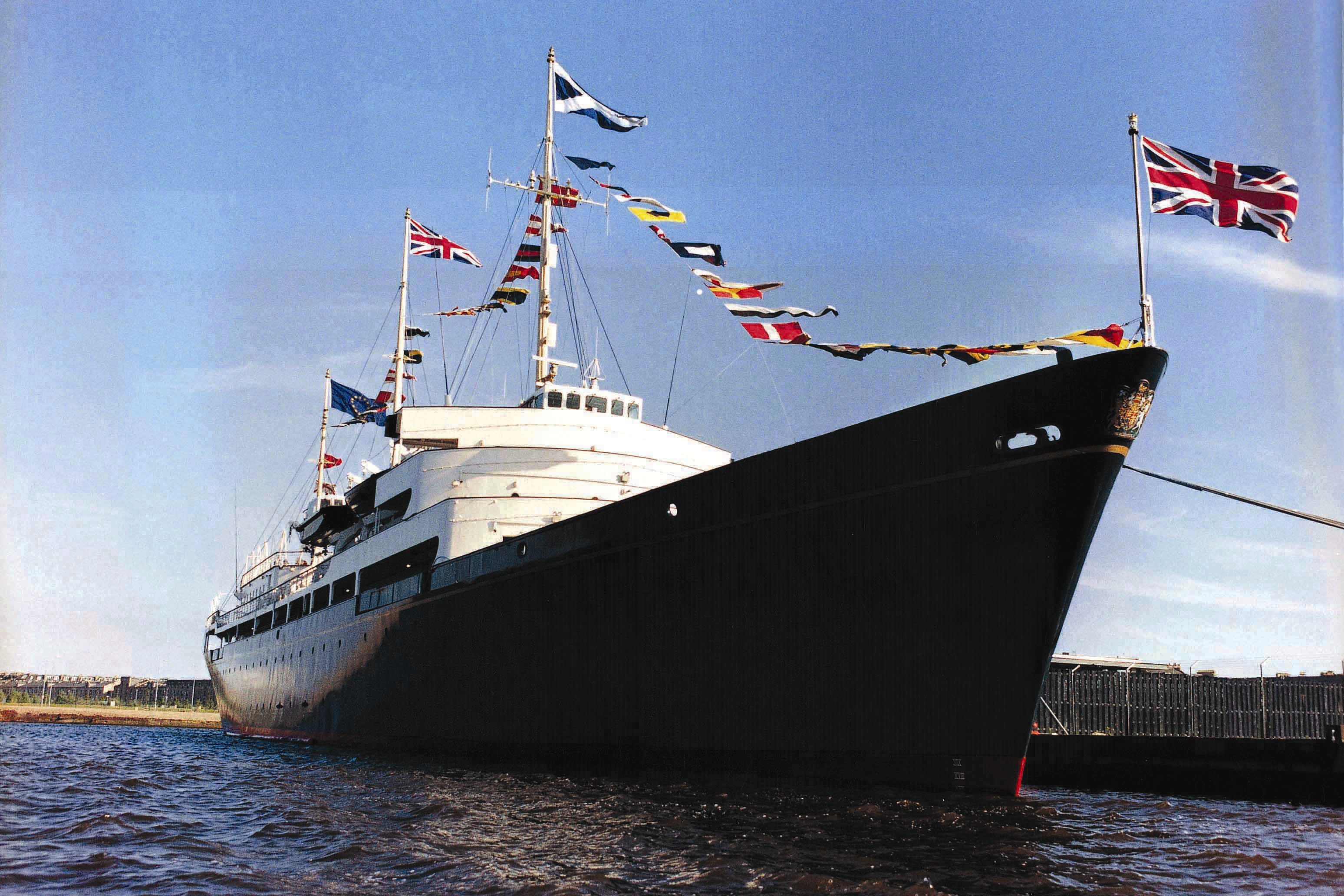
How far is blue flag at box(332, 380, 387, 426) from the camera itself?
3641cm

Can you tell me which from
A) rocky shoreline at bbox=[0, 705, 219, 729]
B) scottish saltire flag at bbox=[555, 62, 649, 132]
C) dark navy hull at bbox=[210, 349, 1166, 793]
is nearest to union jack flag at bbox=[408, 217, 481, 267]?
scottish saltire flag at bbox=[555, 62, 649, 132]

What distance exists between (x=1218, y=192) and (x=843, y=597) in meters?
7.08

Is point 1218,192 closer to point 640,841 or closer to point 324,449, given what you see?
point 640,841

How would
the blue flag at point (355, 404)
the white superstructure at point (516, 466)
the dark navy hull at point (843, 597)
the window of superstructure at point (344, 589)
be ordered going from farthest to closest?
the blue flag at point (355, 404), the window of superstructure at point (344, 589), the white superstructure at point (516, 466), the dark navy hull at point (843, 597)

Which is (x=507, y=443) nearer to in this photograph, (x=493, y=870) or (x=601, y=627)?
(x=601, y=627)

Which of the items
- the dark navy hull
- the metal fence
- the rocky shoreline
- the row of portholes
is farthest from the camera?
the rocky shoreline

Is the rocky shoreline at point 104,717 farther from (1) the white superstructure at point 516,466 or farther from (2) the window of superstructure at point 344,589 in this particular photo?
(1) the white superstructure at point 516,466

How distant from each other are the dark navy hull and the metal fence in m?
8.10

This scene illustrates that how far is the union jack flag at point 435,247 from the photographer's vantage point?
28.9 meters

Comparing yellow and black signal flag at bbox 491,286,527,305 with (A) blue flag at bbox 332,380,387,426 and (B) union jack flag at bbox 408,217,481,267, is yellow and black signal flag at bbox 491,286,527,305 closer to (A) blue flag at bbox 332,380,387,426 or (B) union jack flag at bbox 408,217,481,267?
(B) union jack flag at bbox 408,217,481,267

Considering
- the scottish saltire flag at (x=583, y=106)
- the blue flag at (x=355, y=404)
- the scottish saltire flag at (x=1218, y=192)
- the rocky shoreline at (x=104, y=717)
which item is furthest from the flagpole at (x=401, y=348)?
the rocky shoreline at (x=104, y=717)

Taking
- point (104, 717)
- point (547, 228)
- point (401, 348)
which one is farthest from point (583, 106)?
point (104, 717)

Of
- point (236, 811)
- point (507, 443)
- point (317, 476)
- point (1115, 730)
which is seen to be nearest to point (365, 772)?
point (236, 811)

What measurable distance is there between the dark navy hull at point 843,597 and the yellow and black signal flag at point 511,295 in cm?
1166
